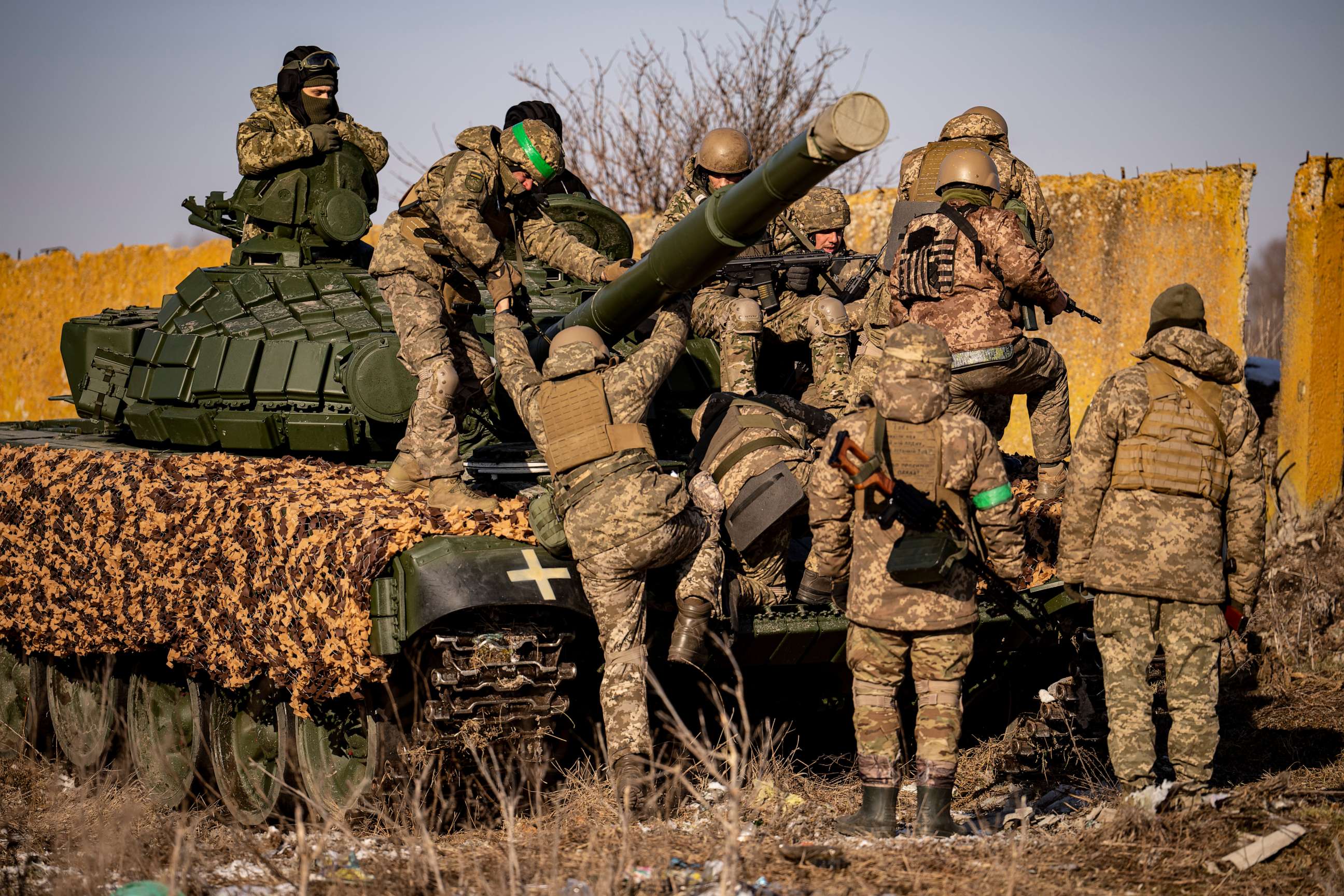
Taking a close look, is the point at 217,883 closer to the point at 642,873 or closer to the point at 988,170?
the point at 642,873

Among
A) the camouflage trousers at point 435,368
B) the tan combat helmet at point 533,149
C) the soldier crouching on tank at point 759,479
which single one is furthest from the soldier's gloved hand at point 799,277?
the camouflage trousers at point 435,368

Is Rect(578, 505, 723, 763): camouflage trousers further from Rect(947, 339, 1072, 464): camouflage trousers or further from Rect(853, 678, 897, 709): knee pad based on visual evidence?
Rect(947, 339, 1072, 464): camouflage trousers

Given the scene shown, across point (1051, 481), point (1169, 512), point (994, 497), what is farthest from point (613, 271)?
point (1169, 512)

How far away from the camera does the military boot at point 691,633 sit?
6.06 metres

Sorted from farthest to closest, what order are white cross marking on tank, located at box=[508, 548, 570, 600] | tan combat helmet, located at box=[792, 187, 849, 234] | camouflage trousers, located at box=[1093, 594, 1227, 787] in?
1. tan combat helmet, located at box=[792, 187, 849, 234]
2. white cross marking on tank, located at box=[508, 548, 570, 600]
3. camouflage trousers, located at box=[1093, 594, 1227, 787]

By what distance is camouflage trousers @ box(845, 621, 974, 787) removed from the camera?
18.4 ft

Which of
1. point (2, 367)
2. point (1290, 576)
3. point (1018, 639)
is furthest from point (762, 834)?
point (2, 367)

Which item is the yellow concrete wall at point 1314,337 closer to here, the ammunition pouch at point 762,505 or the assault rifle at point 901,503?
the ammunition pouch at point 762,505

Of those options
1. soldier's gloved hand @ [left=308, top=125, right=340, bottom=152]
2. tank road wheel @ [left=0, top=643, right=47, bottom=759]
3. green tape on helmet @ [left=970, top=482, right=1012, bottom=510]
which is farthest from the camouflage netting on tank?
soldier's gloved hand @ [left=308, top=125, right=340, bottom=152]

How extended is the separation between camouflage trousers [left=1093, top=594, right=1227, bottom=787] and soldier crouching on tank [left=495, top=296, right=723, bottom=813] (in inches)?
62.4

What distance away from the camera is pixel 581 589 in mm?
6027

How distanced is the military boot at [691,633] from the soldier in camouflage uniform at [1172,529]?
1.49 metres

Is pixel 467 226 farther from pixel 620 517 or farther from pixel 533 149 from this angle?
pixel 620 517

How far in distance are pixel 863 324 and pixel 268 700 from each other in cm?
363
